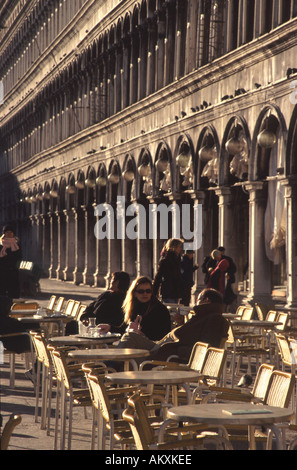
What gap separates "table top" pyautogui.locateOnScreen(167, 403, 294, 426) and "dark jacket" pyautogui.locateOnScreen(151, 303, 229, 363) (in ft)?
12.3

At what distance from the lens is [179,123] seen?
101 ft

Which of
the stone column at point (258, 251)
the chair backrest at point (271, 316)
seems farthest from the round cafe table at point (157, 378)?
the stone column at point (258, 251)

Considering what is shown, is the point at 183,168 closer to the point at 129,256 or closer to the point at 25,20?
the point at 129,256

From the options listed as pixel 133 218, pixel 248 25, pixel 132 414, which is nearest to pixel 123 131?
pixel 133 218

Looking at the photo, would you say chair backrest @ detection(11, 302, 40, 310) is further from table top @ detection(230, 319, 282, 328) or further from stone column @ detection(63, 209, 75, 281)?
stone column @ detection(63, 209, 75, 281)

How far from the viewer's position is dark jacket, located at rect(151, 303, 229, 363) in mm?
10773

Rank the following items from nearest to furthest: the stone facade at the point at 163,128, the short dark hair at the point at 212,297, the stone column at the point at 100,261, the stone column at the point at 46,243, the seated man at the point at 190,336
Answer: the seated man at the point at 190,336
the short dark hair at the point at 212,297
the stone facade at the point at 163,128
the stone column at the point at 100,261
the stone column at the point at 46,243

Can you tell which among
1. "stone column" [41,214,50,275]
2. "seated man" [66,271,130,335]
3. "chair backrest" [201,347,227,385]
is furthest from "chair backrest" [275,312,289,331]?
"stone column" [41,214,50,275]

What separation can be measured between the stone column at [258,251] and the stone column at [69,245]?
90.7ft

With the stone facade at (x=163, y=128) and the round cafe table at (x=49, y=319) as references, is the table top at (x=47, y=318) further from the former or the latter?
the stone facade at (x=163, y=128)

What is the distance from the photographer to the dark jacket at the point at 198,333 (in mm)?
10773

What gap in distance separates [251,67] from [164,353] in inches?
577

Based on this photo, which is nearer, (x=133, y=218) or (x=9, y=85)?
(x=133, y=218)

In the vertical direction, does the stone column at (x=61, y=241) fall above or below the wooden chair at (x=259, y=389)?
above
